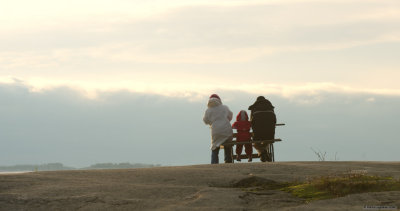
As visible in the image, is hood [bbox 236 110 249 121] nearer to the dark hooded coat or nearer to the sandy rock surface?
the dark hooded coat

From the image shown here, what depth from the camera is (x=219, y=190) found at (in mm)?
9070

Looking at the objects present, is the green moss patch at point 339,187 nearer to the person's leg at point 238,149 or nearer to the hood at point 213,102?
the hood at point 213,102

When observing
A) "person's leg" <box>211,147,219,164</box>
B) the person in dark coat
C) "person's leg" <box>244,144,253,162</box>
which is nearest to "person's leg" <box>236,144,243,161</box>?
"person's leg" <box>244,144,253,162</box>

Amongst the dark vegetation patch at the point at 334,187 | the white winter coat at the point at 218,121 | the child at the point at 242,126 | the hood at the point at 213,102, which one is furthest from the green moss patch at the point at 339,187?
the child at the point at 242,126

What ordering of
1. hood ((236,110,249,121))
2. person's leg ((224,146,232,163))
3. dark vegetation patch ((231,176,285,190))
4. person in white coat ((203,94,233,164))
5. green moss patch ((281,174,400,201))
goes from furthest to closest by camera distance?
hood ((236,110,249,121)) → person's leg ((224,146,232,163)) → person in white coat ((203,94,233,164)) → dark vegetation patch ((231,176,285,190)) → green moss patch ((281,174,400,201))

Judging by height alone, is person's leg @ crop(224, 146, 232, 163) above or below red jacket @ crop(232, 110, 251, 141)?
below

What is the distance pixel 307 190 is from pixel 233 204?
141 cm

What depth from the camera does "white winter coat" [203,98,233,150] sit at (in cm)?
1752

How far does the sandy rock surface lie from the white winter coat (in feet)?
18.8

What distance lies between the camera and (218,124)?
17.6 m

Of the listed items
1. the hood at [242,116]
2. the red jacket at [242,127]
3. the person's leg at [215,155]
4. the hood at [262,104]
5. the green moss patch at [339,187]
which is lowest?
the green moss patch at [339,187]

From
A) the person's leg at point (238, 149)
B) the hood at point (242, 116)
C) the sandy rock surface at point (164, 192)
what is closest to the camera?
the sandy rock surface at point (164, 192)

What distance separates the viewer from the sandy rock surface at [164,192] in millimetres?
8109

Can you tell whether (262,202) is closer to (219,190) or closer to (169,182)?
(219,190)
